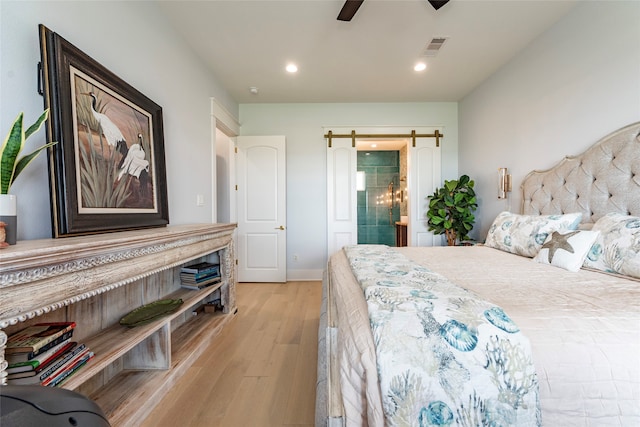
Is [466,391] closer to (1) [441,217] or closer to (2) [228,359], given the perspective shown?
(2) [228,359]

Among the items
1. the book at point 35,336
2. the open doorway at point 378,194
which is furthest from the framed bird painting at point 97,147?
the open doorway at point 378,194

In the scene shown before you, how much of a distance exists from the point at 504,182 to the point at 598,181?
944mm

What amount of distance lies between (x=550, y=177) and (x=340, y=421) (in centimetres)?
261

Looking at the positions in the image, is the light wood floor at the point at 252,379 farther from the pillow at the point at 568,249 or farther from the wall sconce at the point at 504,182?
the wall sconce at the point at 504,182

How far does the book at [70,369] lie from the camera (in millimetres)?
961

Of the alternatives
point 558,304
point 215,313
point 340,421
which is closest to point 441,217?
point 558,304

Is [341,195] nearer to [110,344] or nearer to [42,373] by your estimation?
[110,344]

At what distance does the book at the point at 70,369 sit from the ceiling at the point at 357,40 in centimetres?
240

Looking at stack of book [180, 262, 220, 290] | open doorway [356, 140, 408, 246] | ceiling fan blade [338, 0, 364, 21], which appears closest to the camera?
ceiling fan blade [338, 0, 364, 21]

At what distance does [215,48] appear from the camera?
258 centimetres

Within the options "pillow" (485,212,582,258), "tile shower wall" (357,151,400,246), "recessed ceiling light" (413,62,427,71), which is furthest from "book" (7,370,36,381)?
"tile shower wall" (357,151,400,246)

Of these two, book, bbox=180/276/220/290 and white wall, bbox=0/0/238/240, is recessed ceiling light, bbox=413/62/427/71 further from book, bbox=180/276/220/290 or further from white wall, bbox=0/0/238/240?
book, bbox=180/276/220/290

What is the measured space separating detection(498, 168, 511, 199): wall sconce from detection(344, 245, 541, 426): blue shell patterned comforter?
2469mm

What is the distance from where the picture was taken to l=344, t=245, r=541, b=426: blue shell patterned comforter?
0.75 m
